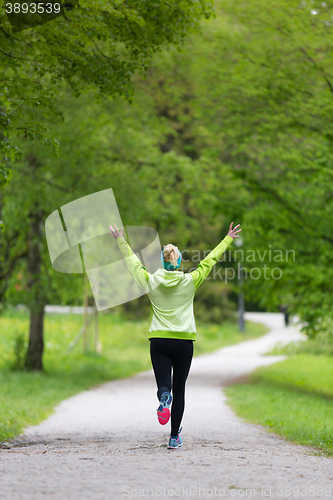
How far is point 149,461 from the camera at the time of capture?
192 inches

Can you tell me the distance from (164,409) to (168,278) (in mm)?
1266

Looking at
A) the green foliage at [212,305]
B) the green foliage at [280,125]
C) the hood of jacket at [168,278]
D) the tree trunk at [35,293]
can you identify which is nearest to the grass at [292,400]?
the green foliage at [280,125]

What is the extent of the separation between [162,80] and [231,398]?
37.9ft

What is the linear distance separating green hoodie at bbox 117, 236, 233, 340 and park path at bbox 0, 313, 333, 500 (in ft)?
3.82

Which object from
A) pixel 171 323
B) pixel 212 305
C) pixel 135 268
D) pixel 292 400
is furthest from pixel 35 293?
pixel 212 305

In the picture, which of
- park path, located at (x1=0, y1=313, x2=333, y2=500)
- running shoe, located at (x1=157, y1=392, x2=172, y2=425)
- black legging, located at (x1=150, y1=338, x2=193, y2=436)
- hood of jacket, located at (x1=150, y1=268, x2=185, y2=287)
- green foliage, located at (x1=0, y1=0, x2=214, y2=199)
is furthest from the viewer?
green foliage, located at (x1=0, y1=0, x2=214, y2=199)

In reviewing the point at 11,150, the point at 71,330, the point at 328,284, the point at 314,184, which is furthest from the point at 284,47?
the point at 71,330

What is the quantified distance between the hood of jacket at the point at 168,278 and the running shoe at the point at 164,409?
107 cm

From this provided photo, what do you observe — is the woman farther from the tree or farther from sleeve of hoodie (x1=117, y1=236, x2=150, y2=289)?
the tree

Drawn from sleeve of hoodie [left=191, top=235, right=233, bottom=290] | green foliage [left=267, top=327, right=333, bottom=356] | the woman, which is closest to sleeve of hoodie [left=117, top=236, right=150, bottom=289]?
the woman

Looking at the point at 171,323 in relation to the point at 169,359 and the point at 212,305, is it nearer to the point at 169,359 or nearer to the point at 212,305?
the point at 169,359

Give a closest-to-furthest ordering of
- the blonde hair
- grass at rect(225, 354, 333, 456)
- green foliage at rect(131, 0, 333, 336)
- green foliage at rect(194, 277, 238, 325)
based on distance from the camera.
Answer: the blonde hair, grass at rect(225, 354, 333, 456), green foliage at rect(131, 0, 333, 336), green foliage at rect(194, 277, 238, 325)

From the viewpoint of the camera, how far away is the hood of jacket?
566 centimetres

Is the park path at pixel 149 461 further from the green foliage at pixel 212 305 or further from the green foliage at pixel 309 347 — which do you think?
the green foliage at pixel 212 305
